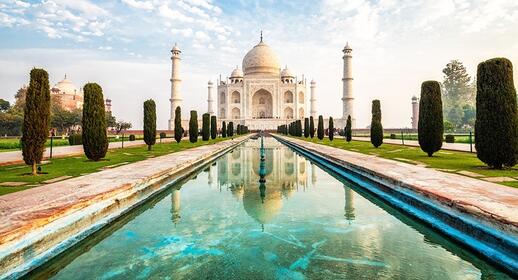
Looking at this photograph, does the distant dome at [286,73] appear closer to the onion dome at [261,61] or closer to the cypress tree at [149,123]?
the onion dome at [261,61]

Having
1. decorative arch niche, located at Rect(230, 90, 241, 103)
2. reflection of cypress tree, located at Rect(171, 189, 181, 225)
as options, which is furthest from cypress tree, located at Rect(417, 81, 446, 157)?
decorative arch niche, located at Rect(230, 90, 241, 103)

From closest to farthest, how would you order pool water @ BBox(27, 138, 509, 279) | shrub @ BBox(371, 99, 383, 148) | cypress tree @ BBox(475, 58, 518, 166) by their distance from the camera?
pool water @ BBox(27, 138, 509, 279) → cypress tree @ BBox(475, 58, 518, 166) → shrub @ BBox(371, 99, 383, 148)

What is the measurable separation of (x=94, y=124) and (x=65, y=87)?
5845 cm

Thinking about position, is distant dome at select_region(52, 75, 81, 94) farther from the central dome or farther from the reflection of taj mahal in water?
the reflection of taj mahal in water

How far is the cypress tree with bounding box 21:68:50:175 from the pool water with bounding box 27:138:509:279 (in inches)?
141

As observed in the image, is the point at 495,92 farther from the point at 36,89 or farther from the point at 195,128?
the point at 195,128

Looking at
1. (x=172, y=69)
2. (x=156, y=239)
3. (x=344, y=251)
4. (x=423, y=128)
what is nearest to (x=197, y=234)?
(x=156, y=239)

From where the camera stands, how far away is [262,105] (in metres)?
58.6

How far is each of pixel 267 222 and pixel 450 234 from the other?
1.74 m

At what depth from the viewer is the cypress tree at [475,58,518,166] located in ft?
22.1

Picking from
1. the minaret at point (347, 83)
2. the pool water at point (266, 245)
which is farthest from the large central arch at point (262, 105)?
the pool water at point (266, 245)

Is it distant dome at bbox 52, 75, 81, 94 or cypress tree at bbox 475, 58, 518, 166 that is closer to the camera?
cypress tree at bbox 475, 58, 518, 166

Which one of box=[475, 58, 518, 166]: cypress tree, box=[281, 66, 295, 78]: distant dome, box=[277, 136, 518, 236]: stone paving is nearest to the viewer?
box=[277, 136, 518, 236]: stone paving

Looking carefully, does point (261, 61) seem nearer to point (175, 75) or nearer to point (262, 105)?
point (262, 105)
